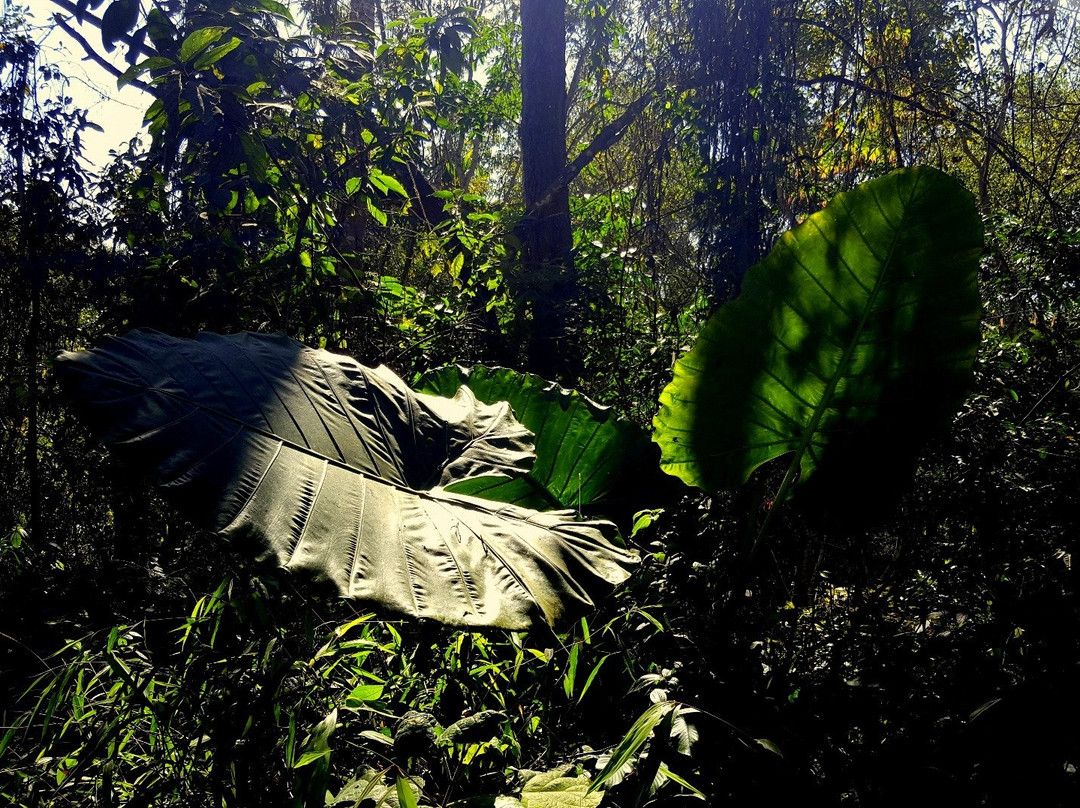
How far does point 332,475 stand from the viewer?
1366 millimetres

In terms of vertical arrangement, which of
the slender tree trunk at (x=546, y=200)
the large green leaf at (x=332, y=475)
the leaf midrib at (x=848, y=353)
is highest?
the slender tree trunk at (x=546, y=200)

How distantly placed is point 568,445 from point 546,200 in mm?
2800

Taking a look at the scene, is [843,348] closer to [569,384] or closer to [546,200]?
[569,384]

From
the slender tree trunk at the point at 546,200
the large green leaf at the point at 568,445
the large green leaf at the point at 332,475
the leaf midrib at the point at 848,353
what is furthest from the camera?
the slender tree trunk at the point at 546,200

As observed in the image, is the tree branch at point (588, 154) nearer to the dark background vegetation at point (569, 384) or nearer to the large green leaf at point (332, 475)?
the dark background vegetation at point (569, 384)

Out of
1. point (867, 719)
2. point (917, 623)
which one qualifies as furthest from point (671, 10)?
point (867, 719)

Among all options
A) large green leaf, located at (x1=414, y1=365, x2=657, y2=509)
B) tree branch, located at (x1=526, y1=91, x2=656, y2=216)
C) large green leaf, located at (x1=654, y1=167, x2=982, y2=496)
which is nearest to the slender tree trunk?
tree branch, located at (x1=526, y1=91, x2=656, y2=216)

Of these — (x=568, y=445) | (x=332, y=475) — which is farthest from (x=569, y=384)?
(x=332, y=475)

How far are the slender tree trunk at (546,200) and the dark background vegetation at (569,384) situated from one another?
3cm

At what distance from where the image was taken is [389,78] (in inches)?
135

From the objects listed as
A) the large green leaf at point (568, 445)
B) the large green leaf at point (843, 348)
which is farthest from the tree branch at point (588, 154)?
the large green leaf at point (843, 348)

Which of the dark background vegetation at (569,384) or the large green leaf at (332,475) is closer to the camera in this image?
the large green leaf at (332,475)

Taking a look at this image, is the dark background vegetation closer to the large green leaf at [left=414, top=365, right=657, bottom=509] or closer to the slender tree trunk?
the slender tree trunk

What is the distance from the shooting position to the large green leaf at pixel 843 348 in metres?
1.48
